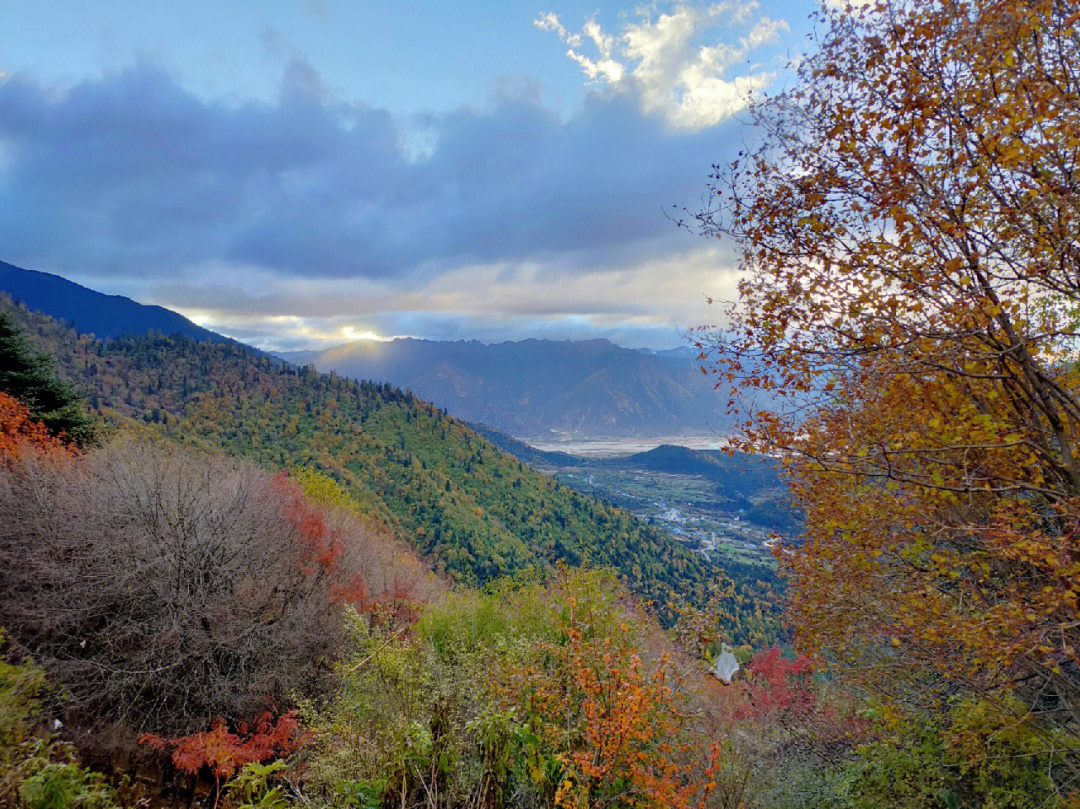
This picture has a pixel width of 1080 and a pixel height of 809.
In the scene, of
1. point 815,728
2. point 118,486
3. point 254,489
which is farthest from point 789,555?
point 254,489

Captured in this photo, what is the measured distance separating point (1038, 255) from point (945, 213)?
0.90 metres

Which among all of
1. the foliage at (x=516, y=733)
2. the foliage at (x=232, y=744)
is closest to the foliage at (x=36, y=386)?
the foliage at (x=232, y=744)

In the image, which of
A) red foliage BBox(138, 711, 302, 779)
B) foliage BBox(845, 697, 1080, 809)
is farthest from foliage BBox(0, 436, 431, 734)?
foliage BBox(845, 697, 1080, 809)

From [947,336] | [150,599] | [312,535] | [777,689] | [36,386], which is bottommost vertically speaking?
[777,689]

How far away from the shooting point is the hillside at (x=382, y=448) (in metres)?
69.9

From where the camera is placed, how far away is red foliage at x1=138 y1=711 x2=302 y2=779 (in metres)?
10.5

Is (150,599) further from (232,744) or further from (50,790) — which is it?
(50,790)

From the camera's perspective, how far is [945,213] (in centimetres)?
442

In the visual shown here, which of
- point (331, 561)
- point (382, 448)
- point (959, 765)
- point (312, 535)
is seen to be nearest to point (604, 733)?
point (959, 765)

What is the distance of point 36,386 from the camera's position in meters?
23.1

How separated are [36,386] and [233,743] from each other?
2258cm

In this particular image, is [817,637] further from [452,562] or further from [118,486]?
[452,562]

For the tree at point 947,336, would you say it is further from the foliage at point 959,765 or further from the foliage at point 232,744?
the foliage at point 232,744

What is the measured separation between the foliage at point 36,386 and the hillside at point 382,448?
36.9 m
